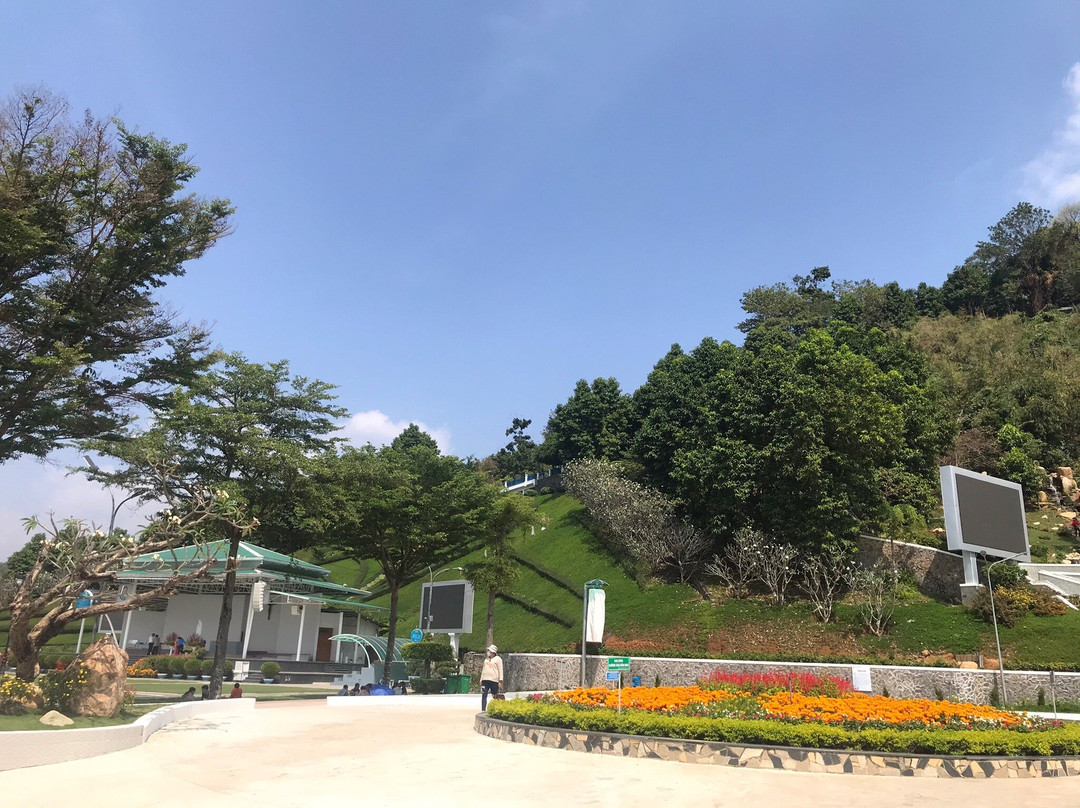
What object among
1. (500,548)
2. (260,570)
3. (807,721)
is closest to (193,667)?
(260,570)

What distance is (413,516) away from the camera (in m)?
28.1

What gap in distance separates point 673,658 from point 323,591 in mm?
24022

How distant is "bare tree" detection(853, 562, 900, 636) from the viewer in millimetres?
24703

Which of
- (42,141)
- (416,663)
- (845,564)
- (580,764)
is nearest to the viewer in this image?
(580,764)

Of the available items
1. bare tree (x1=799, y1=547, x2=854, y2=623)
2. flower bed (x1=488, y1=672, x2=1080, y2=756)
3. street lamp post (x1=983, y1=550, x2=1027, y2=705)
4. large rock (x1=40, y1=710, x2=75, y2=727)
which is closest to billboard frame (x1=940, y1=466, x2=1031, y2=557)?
street lamp post (x1=983, y1=550, x2=1027, y2=705)

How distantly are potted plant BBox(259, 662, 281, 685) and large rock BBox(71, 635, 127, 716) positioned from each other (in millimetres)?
21737

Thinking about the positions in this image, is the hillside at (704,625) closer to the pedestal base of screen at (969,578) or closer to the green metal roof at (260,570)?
the pedestal base of screen at (969,578)

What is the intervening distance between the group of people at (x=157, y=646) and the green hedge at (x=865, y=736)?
31068mm

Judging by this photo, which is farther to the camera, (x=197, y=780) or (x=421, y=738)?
(x=421, y=738)

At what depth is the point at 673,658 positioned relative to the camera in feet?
75.7

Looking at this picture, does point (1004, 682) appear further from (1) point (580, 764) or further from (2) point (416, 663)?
(2) point (416, 663)

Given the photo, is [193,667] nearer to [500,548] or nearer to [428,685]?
[428,685]

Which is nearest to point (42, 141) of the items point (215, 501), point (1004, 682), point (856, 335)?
point (215, 501)

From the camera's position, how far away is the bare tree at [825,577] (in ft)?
86.7
